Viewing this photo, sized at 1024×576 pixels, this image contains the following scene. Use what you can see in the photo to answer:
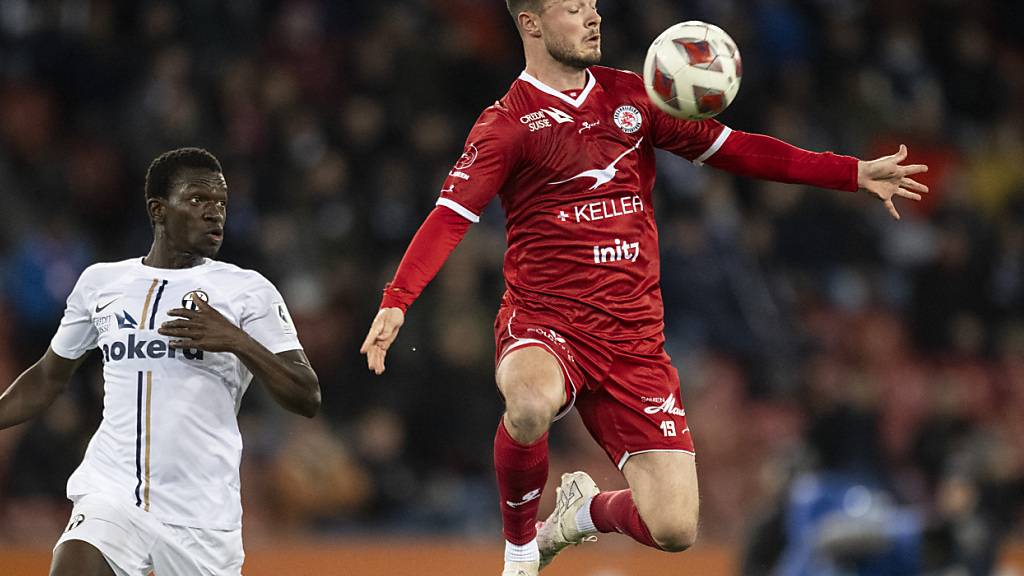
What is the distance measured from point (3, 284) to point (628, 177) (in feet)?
21.4

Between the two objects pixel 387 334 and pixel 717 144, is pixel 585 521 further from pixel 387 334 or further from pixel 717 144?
pixel 717 144

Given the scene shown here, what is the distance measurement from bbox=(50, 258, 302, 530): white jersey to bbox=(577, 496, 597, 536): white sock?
1728 mm

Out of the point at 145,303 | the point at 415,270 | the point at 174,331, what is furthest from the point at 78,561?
the point at 415,270

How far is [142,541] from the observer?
17.1 ft

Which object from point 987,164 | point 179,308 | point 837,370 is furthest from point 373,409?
point 987,164

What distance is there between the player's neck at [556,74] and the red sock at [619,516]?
1.74 meters

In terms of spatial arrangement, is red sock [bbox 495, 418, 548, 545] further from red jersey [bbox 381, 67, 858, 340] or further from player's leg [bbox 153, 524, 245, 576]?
player's leg [bbox 153, 524, 245, 576]

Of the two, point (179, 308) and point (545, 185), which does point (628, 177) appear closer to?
point (545, 185)

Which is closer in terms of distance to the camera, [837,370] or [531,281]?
[531,281]

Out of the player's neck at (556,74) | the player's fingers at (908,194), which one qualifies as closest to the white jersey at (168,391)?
the player's neck at (556,74)

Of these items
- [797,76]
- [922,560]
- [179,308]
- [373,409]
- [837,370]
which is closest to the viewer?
[179,308]

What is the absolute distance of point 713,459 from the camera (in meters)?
11.1

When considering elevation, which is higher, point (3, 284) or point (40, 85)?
point (40, 85)

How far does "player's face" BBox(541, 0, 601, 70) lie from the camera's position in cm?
609
